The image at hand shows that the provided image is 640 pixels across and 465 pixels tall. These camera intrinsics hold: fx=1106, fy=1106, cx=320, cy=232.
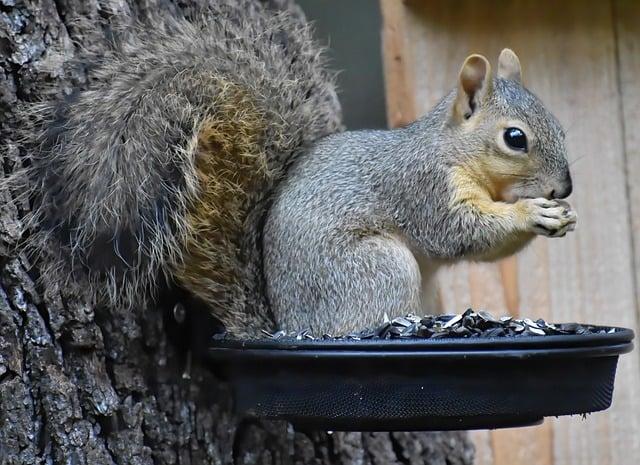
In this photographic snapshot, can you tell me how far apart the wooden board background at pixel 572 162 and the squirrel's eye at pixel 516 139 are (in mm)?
297

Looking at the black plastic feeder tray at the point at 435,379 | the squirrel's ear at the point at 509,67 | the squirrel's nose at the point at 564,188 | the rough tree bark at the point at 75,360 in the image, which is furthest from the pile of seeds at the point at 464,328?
the squirrel's ear at the point at 509,67

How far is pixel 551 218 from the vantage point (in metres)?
1.63

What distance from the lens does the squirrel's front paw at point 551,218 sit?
162 centimetres

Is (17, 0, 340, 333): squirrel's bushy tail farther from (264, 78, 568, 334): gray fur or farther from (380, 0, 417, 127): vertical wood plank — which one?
(380, 0, 417, 127): vertical wood plank

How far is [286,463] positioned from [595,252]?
684mm

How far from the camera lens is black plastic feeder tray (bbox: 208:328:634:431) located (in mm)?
1365

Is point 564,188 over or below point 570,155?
below

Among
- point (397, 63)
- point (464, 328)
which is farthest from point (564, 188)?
point (397, 63)

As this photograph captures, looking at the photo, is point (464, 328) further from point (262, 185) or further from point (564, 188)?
point (262, 185)

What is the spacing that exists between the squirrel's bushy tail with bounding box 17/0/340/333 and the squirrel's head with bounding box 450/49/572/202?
0.29 meters

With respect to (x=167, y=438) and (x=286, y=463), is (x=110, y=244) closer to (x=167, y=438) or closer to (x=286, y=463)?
(x=167, y=438)

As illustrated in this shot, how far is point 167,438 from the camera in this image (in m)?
1.77

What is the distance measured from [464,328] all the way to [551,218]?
25 centimetres

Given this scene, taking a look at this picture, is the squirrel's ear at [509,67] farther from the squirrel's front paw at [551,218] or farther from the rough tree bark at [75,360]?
the rough tree bark at [75,360]
